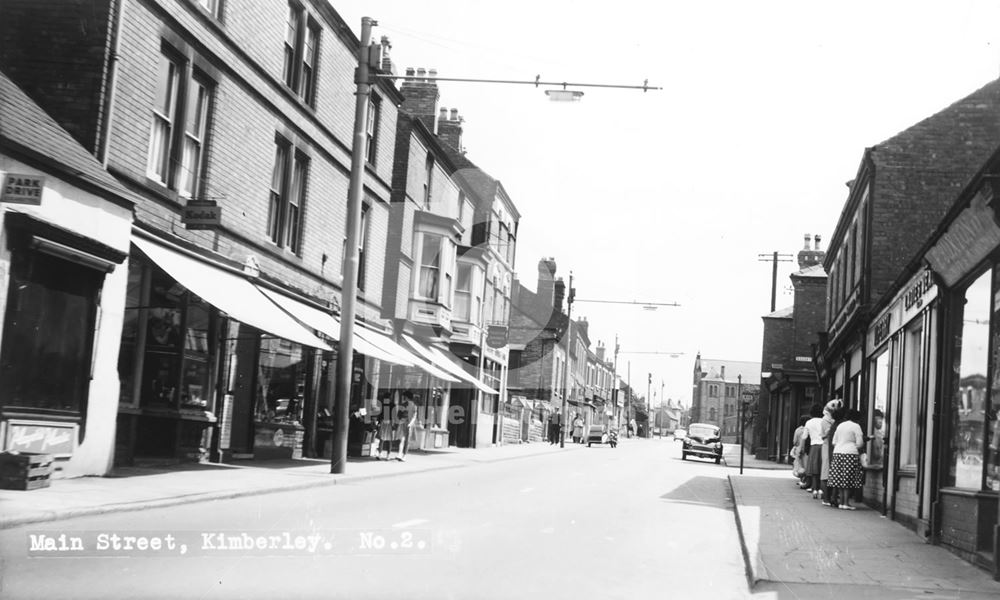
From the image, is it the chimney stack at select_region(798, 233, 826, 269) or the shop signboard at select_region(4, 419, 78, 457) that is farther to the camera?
the chimney stack at select_region(798, 233, 826, 269)

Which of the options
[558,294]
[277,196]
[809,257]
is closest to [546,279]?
[558,294]

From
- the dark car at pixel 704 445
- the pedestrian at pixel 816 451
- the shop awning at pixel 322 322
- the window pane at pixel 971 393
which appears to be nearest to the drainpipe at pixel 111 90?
the shop awning at pixel 322 322

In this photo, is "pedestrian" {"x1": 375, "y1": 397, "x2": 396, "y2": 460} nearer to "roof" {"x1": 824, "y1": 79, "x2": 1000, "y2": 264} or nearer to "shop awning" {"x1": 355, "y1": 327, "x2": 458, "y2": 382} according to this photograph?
"shop awning" {"x1": 355, "y1": 327, "x2": 458, "y2": 382}

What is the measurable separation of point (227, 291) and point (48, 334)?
3.64 metres

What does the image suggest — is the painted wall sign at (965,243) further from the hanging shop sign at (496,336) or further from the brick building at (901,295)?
the hanging shop sign at (496,336)

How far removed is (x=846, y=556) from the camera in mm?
10828

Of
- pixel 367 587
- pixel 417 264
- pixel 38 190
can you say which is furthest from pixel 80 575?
pixel 417 264

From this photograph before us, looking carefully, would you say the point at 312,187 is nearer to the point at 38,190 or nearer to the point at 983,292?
the point at 38,190

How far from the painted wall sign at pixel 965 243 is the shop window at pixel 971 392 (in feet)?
0.85

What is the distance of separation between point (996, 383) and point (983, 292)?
1.19 metres

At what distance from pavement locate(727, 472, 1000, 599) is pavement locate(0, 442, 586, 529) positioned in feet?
20.7

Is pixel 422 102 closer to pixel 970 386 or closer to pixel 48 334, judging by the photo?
pixel 48 334

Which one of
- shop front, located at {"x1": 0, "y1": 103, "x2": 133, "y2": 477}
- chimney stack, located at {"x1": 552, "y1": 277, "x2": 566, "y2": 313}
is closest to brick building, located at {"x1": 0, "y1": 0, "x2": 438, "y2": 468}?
shop front, located at {"x1": 0, "y1": 103, "x2": 133, "y2": 477}

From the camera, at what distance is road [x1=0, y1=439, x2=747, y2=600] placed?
23.0 ft
